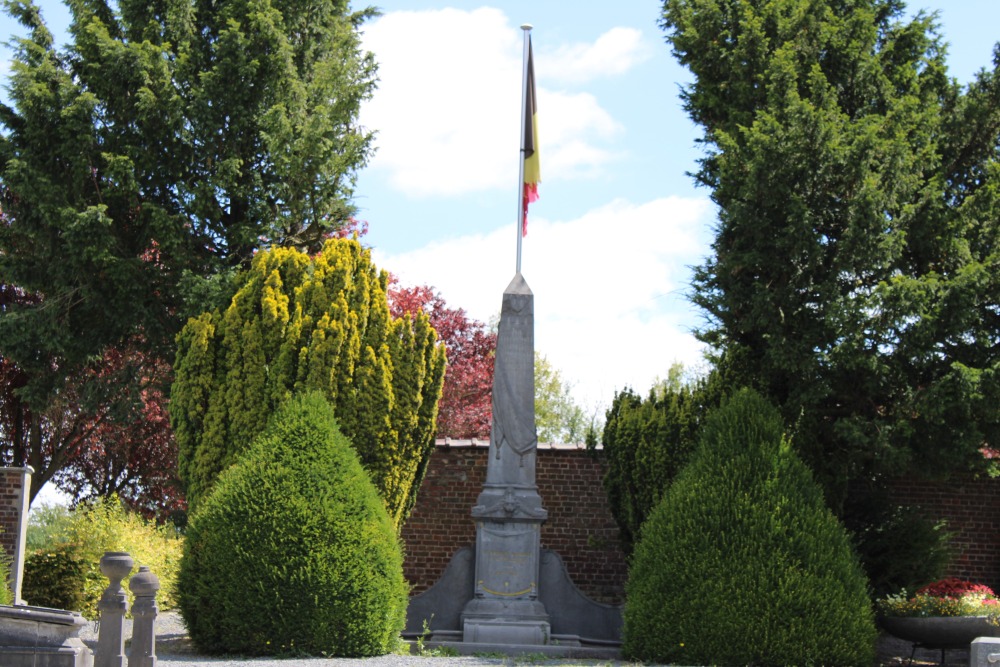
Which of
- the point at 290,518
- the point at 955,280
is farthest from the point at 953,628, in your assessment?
the point at 290,518

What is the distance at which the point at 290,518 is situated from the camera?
1094 centimetres

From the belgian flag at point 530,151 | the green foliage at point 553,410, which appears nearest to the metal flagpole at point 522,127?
the belgian flag at point 530,151

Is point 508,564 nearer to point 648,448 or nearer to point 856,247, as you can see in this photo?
point 648,448

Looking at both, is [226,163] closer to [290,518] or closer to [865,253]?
[290,518]

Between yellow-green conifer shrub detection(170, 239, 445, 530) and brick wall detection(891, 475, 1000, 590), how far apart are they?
695cm

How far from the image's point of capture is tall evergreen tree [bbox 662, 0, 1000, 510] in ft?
42.1

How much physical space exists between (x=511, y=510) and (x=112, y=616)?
20.2 feet

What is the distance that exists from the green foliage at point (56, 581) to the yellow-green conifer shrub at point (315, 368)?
280 centimetres

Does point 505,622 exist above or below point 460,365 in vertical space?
below

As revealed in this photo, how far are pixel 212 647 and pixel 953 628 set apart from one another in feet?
26.0

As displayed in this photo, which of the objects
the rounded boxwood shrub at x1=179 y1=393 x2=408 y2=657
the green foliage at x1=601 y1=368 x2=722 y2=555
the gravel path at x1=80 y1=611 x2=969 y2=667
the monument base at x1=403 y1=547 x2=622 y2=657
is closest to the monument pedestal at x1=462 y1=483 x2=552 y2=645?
the monument base at x1=403 y1=547 x2=622 y2=657

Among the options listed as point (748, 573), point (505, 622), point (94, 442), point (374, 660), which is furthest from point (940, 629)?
point (94, 442)

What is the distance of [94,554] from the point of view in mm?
15172

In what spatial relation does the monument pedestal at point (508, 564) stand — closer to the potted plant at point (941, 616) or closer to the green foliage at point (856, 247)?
the green foliage at point (856, 247)
